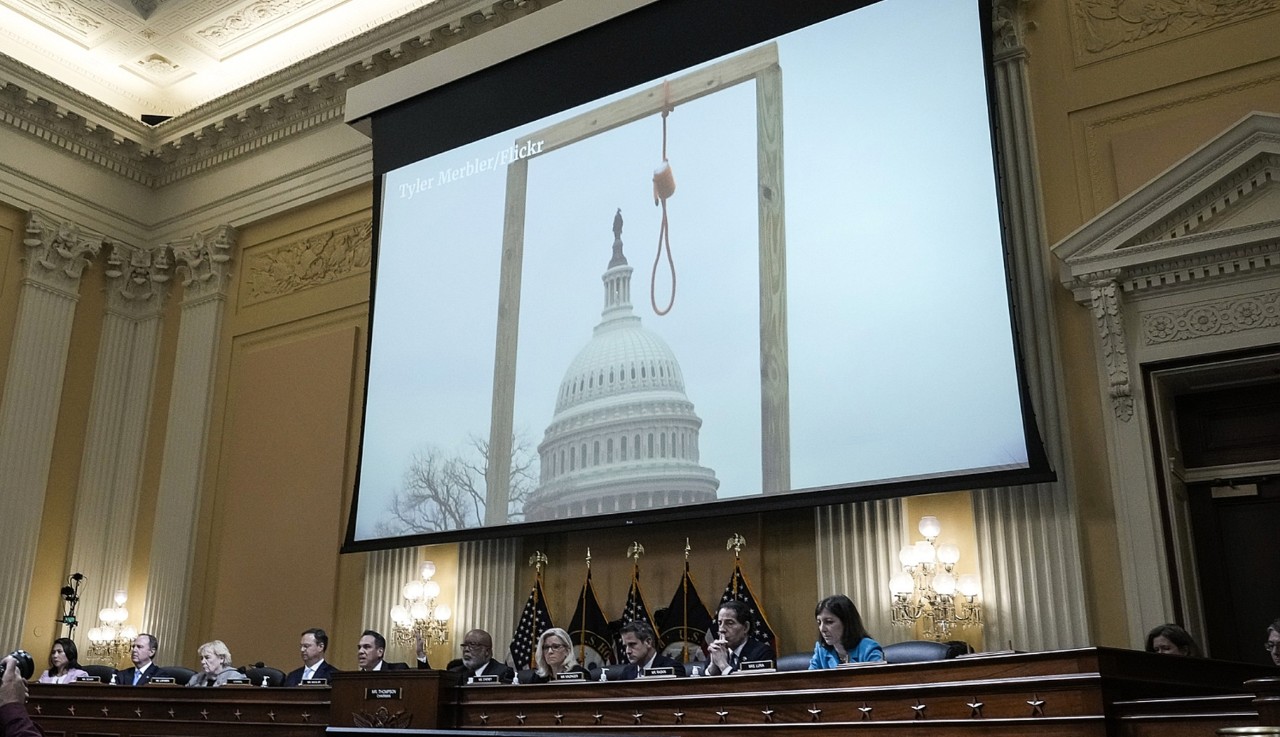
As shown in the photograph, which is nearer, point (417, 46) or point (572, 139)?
point (572, 139)

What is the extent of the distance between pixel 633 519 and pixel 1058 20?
3994mm

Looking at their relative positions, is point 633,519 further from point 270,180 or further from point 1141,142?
point 270,180

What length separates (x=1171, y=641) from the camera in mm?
5449

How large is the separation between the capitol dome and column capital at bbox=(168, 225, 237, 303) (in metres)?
4.78

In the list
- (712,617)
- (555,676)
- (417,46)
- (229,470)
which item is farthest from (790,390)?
(229,470)

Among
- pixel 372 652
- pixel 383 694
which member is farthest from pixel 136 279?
pixel 383 694

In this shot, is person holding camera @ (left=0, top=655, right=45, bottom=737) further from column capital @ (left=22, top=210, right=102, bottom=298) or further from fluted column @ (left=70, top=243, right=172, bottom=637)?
column capital @ (left=22, top=210, right=102, bottom=298)

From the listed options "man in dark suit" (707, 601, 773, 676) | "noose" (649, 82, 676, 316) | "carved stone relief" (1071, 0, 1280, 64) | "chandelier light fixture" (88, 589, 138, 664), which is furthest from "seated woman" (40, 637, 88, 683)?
"carved stone relief" (1071, 0, 1280, 64)

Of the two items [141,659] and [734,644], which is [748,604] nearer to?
[734,644]

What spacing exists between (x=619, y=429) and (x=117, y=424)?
5.94 meters

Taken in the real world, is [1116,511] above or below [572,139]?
below

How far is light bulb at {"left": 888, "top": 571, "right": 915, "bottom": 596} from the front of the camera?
6395 millimetres

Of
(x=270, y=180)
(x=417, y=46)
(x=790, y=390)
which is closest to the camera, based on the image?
(x=790, y=390)

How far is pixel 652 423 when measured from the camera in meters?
7.44
